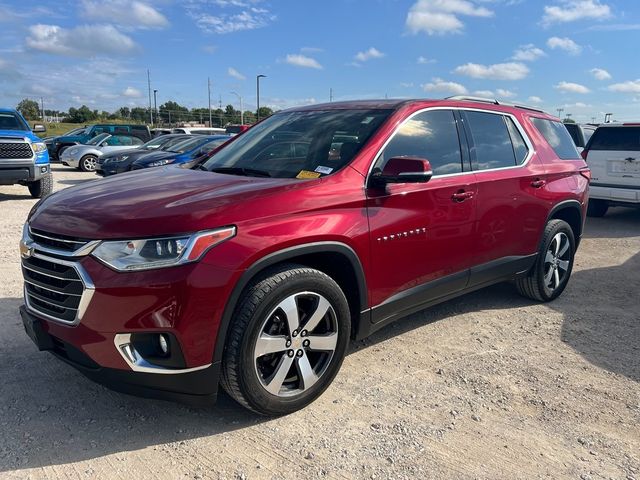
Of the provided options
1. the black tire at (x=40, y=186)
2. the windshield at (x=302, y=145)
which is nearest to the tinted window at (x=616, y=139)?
the windshield at (x=302, y=145)

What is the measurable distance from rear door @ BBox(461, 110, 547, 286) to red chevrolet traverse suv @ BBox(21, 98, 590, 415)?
2 cm

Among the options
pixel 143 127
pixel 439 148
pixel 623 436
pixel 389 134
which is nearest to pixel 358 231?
pixel 389 134

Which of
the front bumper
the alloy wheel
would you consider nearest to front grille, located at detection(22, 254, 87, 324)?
the front bumper

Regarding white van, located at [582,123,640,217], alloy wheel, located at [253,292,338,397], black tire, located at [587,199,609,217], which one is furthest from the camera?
black tire, located at [587,199,609,217]

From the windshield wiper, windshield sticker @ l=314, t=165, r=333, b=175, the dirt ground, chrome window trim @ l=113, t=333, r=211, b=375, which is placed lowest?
the dirt ground

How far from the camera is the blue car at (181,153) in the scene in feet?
38.4

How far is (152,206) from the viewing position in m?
2.70

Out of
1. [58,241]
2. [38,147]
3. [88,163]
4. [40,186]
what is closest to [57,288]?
[58,241]

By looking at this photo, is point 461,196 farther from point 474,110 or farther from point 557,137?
point 557,137

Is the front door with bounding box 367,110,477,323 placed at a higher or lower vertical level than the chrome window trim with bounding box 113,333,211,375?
higher

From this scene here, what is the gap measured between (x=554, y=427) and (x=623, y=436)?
37cm

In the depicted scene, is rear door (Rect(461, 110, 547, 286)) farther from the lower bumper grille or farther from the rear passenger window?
the lower bumper grille

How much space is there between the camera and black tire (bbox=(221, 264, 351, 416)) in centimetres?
270

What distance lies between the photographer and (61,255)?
2.66m
